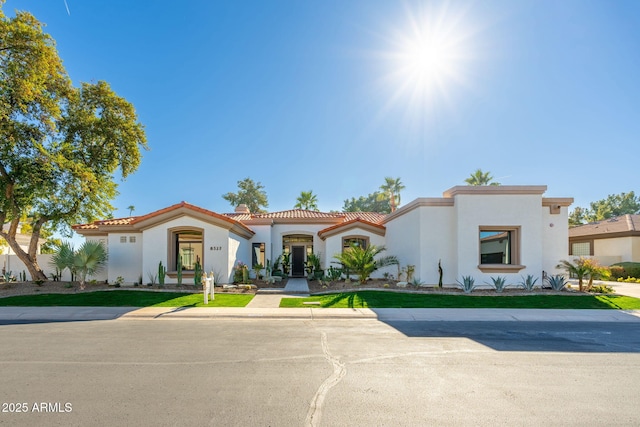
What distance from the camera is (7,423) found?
397cm

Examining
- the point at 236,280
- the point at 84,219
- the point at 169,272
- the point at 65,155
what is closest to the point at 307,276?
the point at 236,280

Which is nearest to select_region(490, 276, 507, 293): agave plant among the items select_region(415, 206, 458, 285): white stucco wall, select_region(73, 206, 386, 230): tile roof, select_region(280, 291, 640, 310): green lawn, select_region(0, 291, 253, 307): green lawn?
select_region(280, 291, 640, 310): green lawn

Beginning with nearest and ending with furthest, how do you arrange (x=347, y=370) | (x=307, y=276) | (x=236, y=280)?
1. (x=347, y=370)
2. (x=236, y=280)
3. (x=307, y=276)

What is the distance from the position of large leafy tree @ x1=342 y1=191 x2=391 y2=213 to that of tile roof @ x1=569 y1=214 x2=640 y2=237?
81.0ft

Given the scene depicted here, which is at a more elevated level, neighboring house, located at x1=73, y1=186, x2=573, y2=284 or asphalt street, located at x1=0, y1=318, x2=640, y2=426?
neighboring house, located at x1=73, y1=186, x2=573, y2=284

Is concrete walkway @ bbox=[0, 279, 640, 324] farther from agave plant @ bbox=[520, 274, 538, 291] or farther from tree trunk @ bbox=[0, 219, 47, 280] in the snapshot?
→ tree trunk @ bbox=[0, 219, 47, 280]

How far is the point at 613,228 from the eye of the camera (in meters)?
25.3

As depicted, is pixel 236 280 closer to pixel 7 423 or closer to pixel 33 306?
pixel 33 306

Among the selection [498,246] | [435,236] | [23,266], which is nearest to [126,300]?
[23,266]

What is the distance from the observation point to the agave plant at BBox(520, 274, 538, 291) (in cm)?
1452

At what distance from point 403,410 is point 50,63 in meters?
21.8

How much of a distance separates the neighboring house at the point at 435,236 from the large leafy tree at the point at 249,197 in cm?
2759

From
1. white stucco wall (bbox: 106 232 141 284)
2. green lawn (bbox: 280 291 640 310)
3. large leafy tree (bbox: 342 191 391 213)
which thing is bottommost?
green lawn (bbox: 280 291 640 310)

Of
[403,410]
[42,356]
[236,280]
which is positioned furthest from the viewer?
[236,280]
